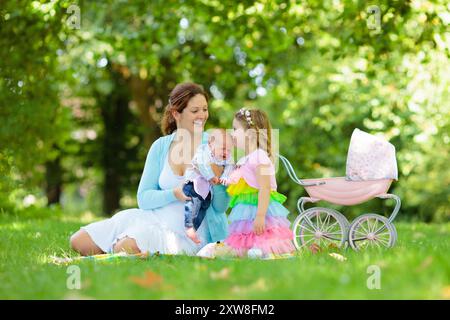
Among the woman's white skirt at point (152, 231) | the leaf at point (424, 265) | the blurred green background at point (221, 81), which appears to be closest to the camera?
the leaf at point (424, 265)

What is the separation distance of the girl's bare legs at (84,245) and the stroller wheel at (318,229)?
5.39ft

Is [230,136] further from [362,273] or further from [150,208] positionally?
[362,273]

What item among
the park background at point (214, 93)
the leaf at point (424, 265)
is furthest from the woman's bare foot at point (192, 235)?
the leaf at point (424, 265)

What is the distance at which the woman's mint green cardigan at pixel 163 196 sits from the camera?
214 inches

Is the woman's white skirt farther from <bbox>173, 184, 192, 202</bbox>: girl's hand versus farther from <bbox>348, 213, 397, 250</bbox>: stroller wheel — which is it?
<bbox>348, 213, 397, 250</bbox>: stroller wheel

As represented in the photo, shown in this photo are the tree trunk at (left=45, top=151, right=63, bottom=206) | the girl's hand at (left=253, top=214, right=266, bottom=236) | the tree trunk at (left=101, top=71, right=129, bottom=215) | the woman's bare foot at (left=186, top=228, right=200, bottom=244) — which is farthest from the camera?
the tree trunk at (left=45, top=151, right=63, bottom=206)

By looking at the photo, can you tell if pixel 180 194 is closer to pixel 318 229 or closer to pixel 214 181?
pixel 214 181

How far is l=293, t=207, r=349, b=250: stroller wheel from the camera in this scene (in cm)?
512

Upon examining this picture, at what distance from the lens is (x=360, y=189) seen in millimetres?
5035

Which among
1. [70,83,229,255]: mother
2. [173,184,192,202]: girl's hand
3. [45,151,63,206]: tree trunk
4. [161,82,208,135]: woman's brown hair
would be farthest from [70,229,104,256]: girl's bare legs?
[45,151,63,206]: tree trunk

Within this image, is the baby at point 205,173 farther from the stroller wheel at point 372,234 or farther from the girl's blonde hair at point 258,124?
the stroller wheel at point 372,234

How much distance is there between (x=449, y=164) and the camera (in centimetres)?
1408

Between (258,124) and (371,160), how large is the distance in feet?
2.90
